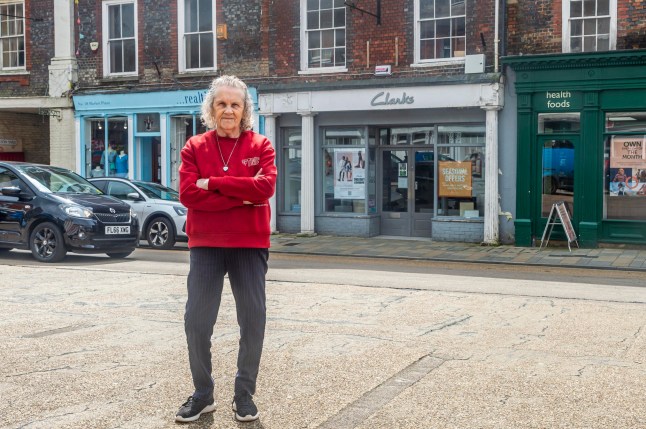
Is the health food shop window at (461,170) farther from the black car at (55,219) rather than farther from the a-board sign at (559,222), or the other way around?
the black car at (55,219)

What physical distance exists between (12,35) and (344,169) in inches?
463

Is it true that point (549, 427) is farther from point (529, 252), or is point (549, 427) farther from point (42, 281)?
point (529, 252)

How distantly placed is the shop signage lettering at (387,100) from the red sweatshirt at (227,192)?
50.4 ft

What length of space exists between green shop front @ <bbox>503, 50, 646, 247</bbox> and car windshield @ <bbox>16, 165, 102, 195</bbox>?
9307mm

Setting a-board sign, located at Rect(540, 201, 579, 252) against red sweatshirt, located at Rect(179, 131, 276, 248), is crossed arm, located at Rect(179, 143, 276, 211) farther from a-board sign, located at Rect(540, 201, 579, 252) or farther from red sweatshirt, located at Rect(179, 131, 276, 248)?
a-board sign, located at Rect(540, 201, 579, 252)

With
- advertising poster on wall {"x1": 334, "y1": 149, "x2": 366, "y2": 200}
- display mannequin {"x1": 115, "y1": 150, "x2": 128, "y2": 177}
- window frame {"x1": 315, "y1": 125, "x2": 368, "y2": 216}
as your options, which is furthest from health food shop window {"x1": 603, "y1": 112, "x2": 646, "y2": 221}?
display mannequin {"x1": 115, "y1": 150, "x2": 128, "y2": 177}

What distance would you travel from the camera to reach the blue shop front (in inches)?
927

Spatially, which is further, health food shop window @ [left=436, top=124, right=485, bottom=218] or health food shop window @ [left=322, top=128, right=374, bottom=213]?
health food shop window @ [left=322, top=128, right=374, bottom=213]

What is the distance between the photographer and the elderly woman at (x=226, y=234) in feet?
16.0

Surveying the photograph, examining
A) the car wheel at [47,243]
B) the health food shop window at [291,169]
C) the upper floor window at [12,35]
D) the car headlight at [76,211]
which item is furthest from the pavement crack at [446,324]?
the upper floor window at [12,35]

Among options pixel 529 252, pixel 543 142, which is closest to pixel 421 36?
pixel 543 142

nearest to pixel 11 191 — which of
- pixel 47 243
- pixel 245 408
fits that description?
pixel 47 243

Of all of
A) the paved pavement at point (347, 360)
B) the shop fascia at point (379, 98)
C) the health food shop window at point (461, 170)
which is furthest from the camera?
the health food shop window at point (461, 170)

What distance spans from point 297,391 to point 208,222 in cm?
136
